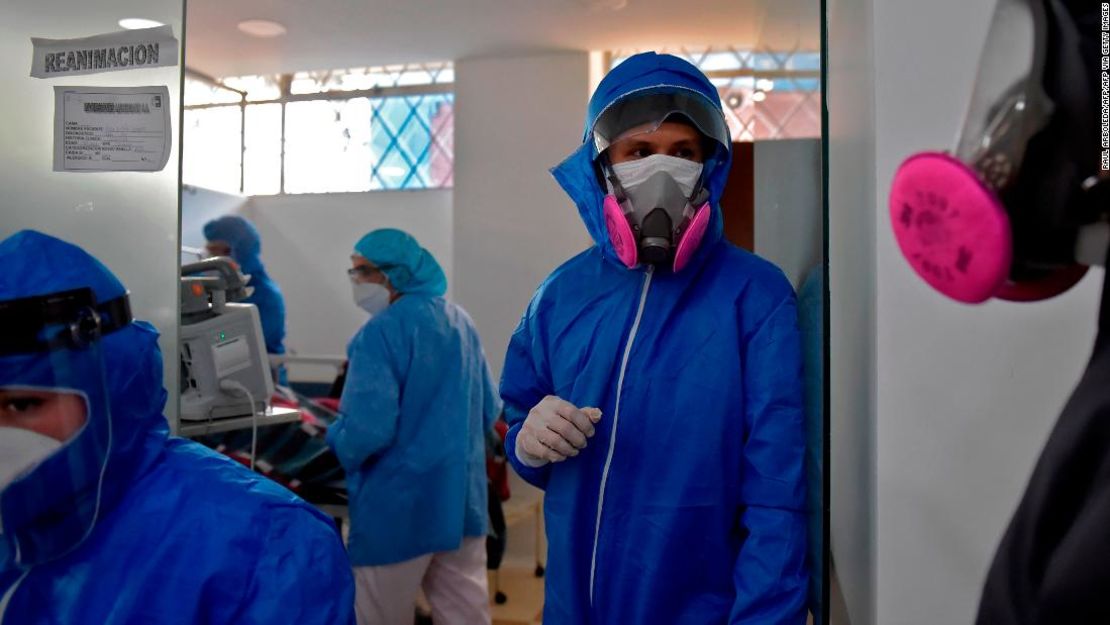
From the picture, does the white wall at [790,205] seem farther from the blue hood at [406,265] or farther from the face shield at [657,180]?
the blue hood at [406,265]

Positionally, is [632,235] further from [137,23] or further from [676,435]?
[137,23]

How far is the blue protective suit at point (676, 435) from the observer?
0.92 metres

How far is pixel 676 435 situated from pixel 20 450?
2.18 feet

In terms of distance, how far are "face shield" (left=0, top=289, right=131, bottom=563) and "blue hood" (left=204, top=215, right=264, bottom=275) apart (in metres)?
2.83

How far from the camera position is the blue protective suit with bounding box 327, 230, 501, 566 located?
209cm

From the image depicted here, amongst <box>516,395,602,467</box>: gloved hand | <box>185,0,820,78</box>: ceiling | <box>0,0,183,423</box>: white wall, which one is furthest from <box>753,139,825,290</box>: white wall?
<box>185,0,820,78</box>: ceiling

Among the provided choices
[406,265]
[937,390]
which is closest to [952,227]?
[937,390]

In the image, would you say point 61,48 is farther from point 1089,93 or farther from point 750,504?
point 1089,93

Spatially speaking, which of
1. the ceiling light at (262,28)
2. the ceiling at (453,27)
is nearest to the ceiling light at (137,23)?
the ceiling at (453,27)

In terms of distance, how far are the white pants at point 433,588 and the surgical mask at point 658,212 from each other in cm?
142

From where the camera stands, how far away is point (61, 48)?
4.14ft

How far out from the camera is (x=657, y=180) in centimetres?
101

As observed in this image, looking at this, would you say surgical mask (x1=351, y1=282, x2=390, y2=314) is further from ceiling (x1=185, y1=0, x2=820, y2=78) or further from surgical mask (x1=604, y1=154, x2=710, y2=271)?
surgical mask (x1=604, y1=154, x2=710, y2=271)

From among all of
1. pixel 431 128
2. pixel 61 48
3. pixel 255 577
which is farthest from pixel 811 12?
pixel 431 128
